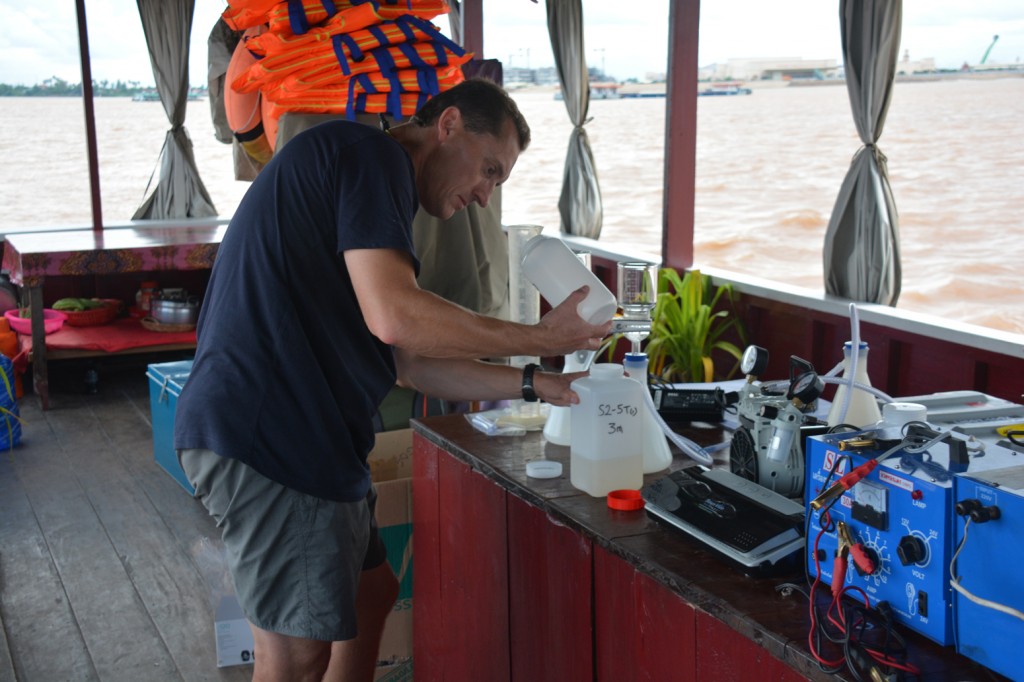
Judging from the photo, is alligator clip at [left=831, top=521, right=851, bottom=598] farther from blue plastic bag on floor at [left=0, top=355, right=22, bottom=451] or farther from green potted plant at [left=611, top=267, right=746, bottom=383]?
blue plastic bag on floor at [left=0, top=355, right=22, bottom=451]

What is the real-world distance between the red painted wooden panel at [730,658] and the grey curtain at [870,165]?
3115mm

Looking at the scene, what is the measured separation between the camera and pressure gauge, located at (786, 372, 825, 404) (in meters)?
1.61

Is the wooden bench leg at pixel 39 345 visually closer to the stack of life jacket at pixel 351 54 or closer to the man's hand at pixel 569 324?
the stack of life jacket at pixel 351 54

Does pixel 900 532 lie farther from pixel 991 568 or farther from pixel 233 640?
pixel 233 640

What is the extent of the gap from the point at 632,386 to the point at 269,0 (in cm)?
169

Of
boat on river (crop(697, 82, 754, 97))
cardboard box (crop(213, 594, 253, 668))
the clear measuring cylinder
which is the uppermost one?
boat on river (crop(697, 82, 754, 97))

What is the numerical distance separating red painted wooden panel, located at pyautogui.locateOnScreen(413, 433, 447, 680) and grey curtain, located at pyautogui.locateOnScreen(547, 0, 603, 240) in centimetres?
453

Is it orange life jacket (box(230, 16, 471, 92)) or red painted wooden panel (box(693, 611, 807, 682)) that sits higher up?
orange life jacket (box(230, 16, 471, 92))

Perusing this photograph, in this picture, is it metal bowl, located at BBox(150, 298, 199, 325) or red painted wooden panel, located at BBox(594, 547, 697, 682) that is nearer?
red painted wooden panel, located at BBox(594, 547, 697, 682)

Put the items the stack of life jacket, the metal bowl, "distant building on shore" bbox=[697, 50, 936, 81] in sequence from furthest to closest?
"distant building on shore" bbox=[697, 50, 936, 81], the metal bowl, the stack of life jacket

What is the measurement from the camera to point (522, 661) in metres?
1.91

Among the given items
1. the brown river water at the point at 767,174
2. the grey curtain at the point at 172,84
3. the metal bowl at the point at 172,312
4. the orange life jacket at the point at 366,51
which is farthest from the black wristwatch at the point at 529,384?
the brown river water at the point at 767,174

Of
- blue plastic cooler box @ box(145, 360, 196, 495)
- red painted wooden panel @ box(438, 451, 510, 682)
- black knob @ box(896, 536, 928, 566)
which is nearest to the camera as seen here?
black knob @ box(896, 536, 928, 566)

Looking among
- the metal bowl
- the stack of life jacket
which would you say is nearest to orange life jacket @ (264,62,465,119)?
the stack of life jacket
